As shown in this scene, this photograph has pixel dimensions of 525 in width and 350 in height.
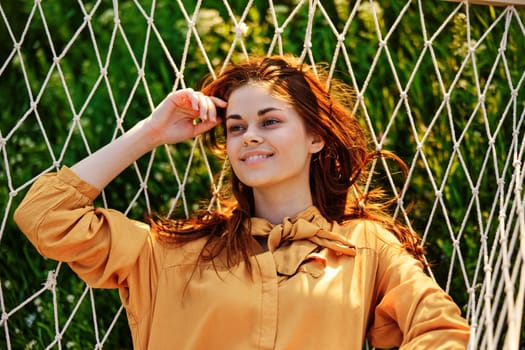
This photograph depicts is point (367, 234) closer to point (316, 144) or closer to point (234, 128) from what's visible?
point (316, 144)

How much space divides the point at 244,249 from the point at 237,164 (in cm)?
17

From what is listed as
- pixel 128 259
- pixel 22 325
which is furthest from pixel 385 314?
pixel 22 325

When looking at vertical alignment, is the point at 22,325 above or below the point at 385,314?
below

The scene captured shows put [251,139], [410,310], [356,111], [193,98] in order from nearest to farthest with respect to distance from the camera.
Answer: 1. [410,310]
2. [251,139]
3. [193,98]
4. [356,111]

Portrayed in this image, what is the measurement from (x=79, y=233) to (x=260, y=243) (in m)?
0.35

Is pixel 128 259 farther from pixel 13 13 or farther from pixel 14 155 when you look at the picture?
pixel 13 13

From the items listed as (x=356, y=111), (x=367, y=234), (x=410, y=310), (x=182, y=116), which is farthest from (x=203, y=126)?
(x=356, y=111)

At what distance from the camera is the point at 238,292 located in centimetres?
197

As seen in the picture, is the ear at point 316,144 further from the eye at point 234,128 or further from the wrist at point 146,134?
the wrist at point 146,134

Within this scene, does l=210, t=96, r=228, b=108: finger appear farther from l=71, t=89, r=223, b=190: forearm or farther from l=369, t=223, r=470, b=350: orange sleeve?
l=369, t=223, r=470, b=350: orange sleeve

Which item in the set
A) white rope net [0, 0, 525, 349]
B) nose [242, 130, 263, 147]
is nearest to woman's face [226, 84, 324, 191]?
nose [242, 130, 263, 147]

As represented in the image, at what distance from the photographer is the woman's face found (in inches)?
80.4

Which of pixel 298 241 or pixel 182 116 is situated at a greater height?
pixel 182 116

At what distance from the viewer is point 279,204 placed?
2.12 metres
